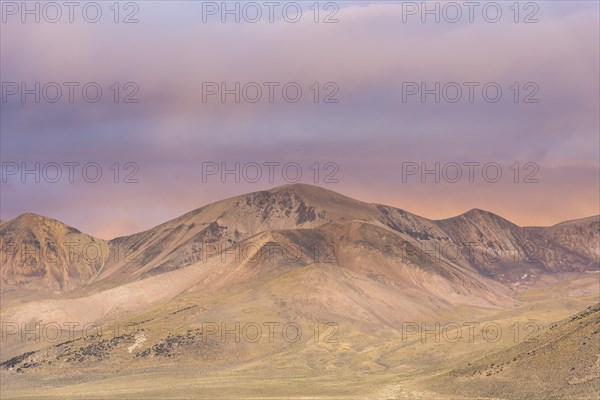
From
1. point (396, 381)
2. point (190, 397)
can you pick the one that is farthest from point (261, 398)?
point (396, 381)

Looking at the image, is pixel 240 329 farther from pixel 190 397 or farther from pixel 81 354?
pixel 190 397

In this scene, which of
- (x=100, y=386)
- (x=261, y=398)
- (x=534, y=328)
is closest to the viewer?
(x=261, y=398)

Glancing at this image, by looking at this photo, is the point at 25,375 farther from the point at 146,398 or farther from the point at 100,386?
the point at 146,398

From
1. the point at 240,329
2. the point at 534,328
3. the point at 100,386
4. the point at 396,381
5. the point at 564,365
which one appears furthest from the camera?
the point at 240,329

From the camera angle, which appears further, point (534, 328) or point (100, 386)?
point (534, 328)

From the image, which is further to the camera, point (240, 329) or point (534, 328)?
point (240, 329)

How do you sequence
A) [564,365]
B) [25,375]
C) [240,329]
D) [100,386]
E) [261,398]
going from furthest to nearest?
[240,329], [25,375], [100,386], [261,398], [564,365]

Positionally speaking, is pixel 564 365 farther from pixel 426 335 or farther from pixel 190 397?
pixel 426 335

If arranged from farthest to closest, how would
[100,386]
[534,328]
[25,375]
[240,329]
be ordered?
[240,329], [25,375], [534,328], [100,386]

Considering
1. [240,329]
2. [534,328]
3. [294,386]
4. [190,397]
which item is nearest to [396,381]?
[294,386]
